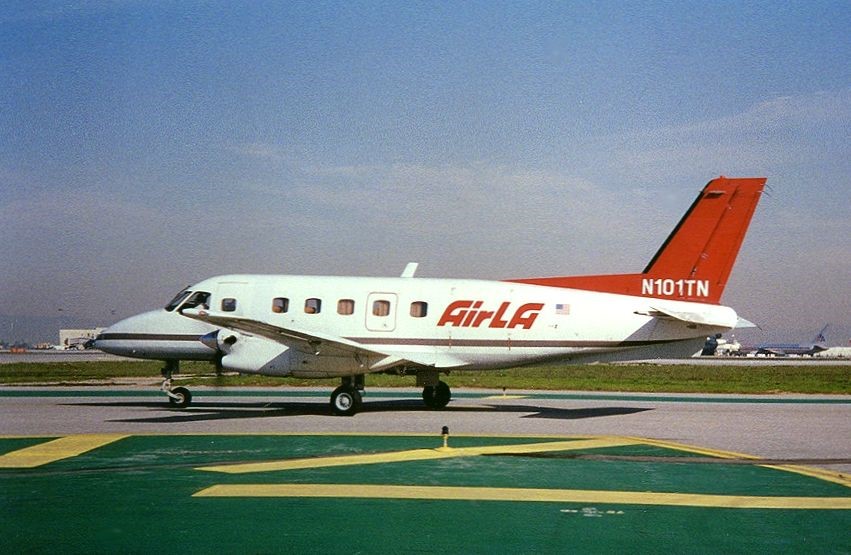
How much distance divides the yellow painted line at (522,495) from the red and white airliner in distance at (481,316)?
10.1m

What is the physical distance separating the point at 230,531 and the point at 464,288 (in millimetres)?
15347

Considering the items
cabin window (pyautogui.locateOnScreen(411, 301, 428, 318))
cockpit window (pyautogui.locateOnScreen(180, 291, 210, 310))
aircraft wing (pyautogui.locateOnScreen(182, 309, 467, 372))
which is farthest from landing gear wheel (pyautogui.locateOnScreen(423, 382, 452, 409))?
cockpit window (pyautogui.locateOnScreen(180, 291, 210, 310))

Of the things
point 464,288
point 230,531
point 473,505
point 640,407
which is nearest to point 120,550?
point 230,531

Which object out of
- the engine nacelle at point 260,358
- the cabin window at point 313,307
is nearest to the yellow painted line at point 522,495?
the engine nacelle at point 260,358

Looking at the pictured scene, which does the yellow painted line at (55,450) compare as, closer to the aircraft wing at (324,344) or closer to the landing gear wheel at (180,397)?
the aircraft wing at (324,344)

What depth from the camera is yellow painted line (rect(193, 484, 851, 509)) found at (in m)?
10.9

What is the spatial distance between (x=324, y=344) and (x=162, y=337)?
576 centimetres

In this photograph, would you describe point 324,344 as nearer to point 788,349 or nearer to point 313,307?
point 313,307

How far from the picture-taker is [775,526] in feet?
31.5

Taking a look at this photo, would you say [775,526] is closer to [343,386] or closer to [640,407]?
[343,386]

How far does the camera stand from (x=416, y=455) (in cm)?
1512

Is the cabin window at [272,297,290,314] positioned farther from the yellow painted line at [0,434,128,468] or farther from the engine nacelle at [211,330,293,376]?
the yellow painted line at [0,434,128,468]

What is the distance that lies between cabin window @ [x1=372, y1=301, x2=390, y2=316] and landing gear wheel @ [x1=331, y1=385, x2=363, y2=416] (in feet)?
7.68

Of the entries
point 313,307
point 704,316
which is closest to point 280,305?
point 313,307
